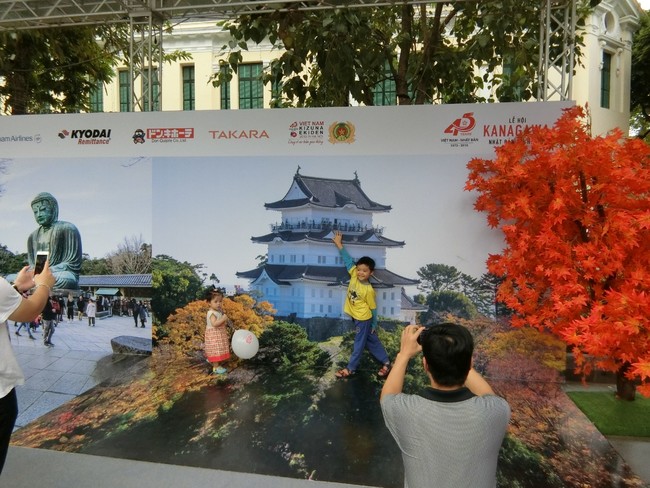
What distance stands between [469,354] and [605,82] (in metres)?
18.0

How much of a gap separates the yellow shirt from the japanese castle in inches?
8.5

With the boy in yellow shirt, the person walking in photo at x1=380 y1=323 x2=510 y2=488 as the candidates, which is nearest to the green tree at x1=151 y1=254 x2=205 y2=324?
the boy in yellow shirt

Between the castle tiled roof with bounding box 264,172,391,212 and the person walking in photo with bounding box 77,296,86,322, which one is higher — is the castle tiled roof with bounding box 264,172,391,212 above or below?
above

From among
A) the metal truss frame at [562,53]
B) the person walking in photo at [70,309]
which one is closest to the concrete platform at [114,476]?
the person walking in photo at [70,309]

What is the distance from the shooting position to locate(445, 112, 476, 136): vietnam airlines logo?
513 centimetres

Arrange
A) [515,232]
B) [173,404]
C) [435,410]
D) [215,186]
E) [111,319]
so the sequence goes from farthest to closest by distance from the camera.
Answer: [111,319], [215,186], [173,404], [515,232], [435,410]

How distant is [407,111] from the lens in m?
5.26

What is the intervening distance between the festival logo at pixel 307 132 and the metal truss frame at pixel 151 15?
138 centimetres

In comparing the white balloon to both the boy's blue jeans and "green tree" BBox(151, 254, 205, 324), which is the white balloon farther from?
the boy's blue jeans

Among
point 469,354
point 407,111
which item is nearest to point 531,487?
point 469,354

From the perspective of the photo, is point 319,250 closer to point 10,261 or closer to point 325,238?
point 325,238

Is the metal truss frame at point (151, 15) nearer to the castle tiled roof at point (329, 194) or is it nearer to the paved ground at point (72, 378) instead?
the castle tiled roof at point (329, 194)

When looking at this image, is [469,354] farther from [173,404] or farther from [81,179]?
[81,179]

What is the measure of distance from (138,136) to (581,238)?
4734 millimetres
